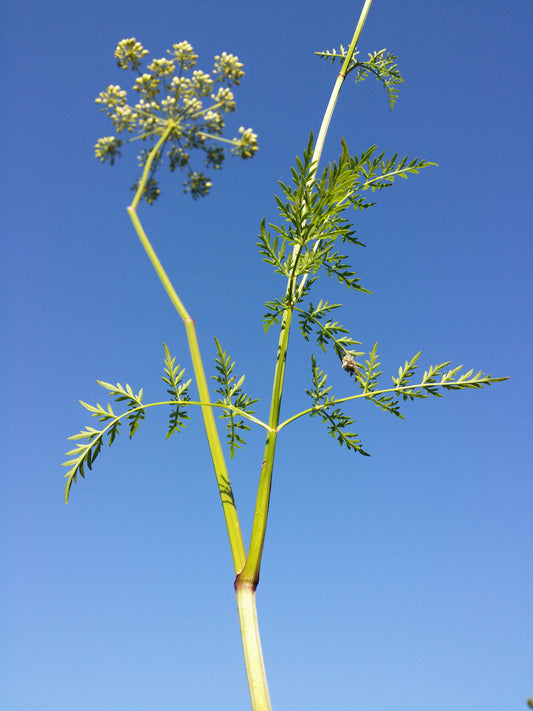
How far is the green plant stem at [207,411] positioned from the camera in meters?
1.69

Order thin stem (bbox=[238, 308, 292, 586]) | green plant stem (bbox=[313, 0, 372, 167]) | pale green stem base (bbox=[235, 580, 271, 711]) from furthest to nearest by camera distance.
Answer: green plant stem (bbox=[313, 0, 372, 167]), thin stem (bbox=[238, 308, 292, 586]), pale green stem base (bbox=[235, 580, 271, 711])

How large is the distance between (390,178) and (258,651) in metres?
2.15

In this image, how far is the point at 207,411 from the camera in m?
1.83

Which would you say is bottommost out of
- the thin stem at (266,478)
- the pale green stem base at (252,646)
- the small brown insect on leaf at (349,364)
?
the pale green stem base at (252,646)

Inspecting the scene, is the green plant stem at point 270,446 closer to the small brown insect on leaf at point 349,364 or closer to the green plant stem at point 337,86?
the green plant stem at point 337,86

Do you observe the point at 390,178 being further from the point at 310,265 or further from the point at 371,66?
the point at 371,66

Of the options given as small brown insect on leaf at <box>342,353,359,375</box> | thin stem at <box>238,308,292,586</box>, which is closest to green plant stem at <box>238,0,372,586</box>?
thin stem at <box>238,308,292,586</box>

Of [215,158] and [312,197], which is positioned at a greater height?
[215,158]

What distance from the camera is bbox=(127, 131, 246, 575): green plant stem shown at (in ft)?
5.53

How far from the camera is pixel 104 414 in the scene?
2.09 meters

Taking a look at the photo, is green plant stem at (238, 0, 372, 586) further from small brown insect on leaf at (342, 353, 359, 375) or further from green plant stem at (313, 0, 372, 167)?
small brown insect on leaf at (342, 353, 359, 375)

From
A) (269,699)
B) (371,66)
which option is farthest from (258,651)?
(371,66)

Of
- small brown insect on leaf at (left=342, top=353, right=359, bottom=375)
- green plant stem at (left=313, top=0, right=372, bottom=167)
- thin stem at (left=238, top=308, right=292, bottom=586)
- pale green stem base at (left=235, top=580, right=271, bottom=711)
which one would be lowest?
pale green stem base at (left=235, top=580, right=271, bottom=711)

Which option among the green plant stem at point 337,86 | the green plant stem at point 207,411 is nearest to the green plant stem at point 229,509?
the green plant stem at point 207,411
